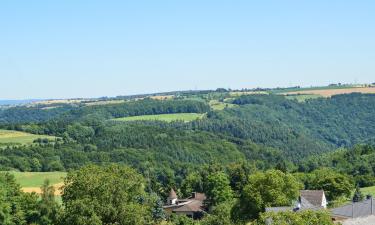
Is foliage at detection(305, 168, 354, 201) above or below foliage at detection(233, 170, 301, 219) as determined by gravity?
below

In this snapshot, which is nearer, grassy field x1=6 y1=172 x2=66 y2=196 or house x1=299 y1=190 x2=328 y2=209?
house x1=299 y1=190 x2=328 y2=209

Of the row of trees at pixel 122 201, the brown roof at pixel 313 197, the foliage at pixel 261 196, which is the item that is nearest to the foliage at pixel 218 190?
the row of trees at pixel 122 201

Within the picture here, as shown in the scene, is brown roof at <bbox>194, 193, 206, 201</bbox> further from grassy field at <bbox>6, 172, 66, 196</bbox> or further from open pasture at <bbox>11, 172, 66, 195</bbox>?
open pasture at <bbox>11, 172, 66, 195</bbox>

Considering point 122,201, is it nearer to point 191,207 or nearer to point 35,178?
point 191,207

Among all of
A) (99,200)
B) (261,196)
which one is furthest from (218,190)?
(99,200)

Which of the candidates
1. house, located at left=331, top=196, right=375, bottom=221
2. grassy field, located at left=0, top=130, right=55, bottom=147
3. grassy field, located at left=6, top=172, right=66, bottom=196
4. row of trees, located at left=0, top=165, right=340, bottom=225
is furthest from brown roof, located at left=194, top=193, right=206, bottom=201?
grassy field, located at left=0, top=130, right=55, bottom=147

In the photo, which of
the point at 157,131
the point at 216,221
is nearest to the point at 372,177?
the point at 216,221
